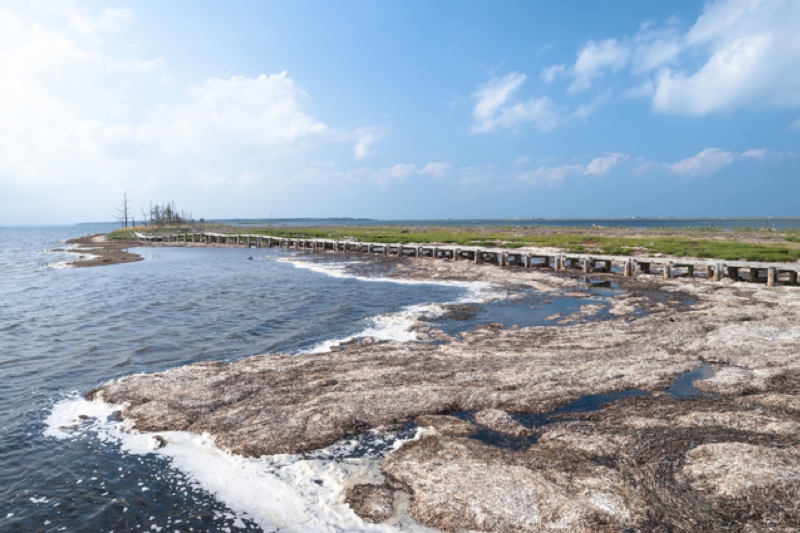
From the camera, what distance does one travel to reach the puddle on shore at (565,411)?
784 centimetres

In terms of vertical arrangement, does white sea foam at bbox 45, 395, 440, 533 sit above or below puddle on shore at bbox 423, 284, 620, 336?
below

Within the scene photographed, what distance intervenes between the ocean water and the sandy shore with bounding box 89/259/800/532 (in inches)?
22.5

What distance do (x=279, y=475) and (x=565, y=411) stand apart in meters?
5.49

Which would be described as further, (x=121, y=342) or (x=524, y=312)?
(x=524, y=312)

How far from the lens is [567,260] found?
1603 inches

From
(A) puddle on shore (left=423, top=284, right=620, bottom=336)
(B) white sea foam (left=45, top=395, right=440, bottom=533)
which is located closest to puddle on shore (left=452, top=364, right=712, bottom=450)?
(B) white sea foam (left=45, top=395, right=440, bottom=533)

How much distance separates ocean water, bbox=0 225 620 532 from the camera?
21.2ft

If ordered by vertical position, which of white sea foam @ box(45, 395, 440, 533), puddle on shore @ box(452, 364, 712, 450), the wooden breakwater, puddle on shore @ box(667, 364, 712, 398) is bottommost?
white sea foam @ box(45, 395, 440, 533)

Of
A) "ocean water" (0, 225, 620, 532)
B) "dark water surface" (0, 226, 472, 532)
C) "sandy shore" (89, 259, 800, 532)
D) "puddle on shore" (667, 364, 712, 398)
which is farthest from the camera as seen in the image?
"puddle on shore" (667, 364, 712, 398)

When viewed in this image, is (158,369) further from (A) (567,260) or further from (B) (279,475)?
(A) (567,260)

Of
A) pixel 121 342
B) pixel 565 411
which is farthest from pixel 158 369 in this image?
pixel 565 411

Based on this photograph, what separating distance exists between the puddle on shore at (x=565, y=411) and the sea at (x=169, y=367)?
1367 mm

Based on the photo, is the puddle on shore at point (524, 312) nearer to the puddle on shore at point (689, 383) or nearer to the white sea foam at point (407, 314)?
the white sea foam at point (407, 314)

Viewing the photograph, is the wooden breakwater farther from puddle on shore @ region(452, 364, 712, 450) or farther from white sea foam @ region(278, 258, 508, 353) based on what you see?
puddle on shore @ region(452, 364, 712, 450)
